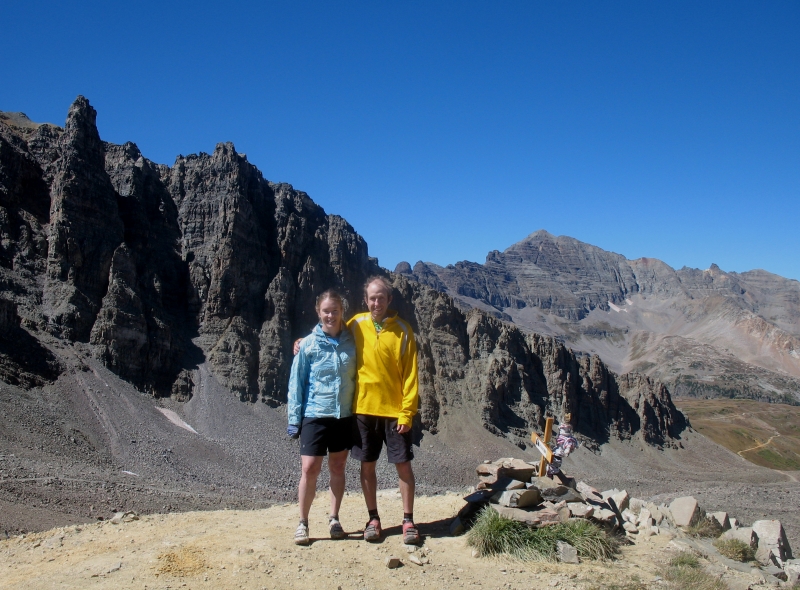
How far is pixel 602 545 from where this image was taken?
10.7m

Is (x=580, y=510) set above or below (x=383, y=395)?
below

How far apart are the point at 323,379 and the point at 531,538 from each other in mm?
4858

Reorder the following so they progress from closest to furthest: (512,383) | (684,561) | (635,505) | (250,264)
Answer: (684,561)
(635,505)
(250,264)
(512,383)

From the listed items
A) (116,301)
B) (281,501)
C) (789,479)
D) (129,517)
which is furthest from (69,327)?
(789,479)


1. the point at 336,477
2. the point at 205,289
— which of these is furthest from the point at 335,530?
the point at 205,289

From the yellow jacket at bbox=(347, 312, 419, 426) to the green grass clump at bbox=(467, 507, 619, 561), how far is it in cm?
258

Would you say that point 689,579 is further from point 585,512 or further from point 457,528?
point 457,528

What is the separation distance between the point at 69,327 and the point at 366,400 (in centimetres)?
6407

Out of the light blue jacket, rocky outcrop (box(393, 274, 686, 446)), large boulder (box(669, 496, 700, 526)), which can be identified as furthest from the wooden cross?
rocky outcrop (box(393, 274, 686, 446))

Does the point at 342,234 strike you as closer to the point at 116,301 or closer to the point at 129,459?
the point at 116,301

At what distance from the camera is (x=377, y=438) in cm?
996

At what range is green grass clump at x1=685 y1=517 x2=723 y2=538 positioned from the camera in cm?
1520

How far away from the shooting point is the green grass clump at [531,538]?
10.2 m

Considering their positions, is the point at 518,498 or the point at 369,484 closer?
the point at 369,484
